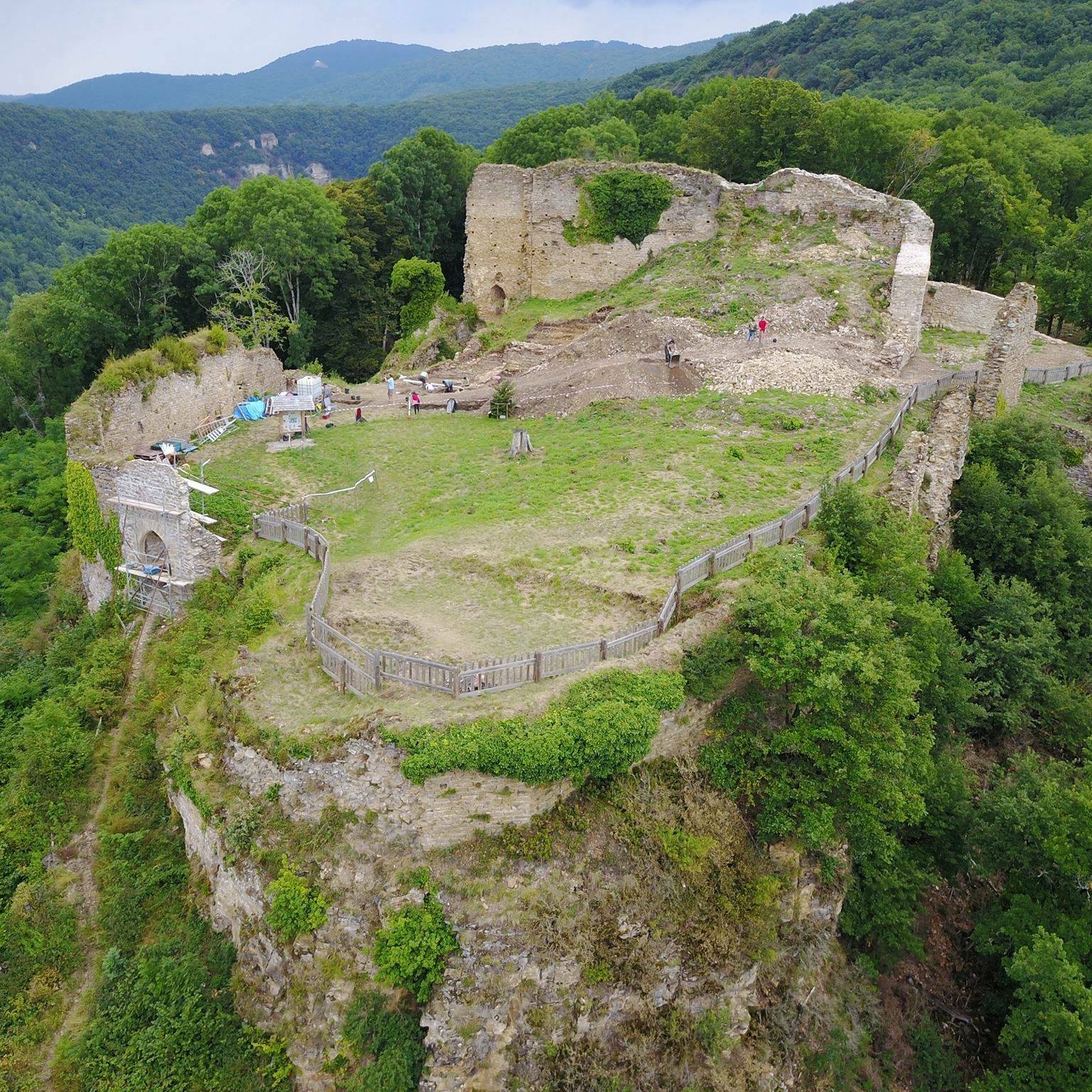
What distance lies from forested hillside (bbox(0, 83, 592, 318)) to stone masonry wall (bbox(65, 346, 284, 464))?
75009mm

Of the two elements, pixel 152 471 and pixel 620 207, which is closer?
pixel 152 471

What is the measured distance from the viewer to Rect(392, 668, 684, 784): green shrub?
36.6ft

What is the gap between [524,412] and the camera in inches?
1088

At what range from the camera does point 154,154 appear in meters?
138

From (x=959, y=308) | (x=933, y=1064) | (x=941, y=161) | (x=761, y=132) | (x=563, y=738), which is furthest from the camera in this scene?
(x=761, y=132)

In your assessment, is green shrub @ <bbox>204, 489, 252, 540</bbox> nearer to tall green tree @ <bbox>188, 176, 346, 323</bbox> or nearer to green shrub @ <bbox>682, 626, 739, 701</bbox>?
green shrub @ <bbox>682, 626, 739, 701</bbox>

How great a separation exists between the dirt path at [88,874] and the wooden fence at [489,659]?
4.07 metres

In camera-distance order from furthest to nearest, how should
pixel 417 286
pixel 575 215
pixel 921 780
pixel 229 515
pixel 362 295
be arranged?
pixel 362 295 → pixel 417 286 → pixel 575 215 → pixel 229 515 → pixel 921 780

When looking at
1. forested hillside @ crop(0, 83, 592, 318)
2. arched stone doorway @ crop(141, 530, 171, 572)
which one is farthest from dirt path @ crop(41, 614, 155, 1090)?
forested hillside @ crop(0, 83, 592, 318)

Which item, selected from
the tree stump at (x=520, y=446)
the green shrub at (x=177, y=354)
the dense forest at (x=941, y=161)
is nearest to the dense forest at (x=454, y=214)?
the dense forest at (x=941, y=161)

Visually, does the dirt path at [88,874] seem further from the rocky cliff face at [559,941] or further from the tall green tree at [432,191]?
the tall green tree at [432,191]

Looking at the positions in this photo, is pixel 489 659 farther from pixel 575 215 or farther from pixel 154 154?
pixel 154 154

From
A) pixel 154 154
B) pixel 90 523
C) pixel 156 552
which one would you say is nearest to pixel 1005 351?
pixel 156 552

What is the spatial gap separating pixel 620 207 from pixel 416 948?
33147 millimetres
